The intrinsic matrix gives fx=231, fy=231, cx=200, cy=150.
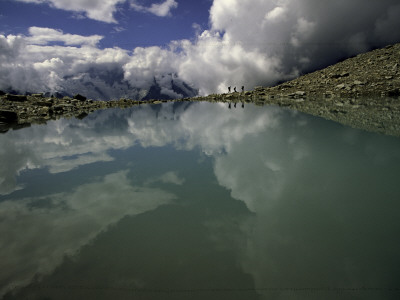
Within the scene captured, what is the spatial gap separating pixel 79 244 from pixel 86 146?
13573 millimetres

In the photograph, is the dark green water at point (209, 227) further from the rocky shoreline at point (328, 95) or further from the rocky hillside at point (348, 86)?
the rocky hillside at point (348, 86)

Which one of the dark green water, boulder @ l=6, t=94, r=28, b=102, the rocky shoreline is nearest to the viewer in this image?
the dark green water

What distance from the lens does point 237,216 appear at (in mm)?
6777

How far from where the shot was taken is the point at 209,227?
6.34 m

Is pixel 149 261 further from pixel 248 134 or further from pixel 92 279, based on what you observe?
pixel 248 134

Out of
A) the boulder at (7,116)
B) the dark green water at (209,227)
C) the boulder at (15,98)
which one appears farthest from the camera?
the boulder at (15,98)

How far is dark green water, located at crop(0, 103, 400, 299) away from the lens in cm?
457

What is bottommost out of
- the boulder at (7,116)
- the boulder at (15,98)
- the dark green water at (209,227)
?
the dark green water at (209,227)

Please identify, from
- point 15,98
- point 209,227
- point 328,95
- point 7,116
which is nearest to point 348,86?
point 328,95

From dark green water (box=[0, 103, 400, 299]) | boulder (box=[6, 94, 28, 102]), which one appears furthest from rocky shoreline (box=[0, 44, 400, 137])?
dark green water (box=[0, 103, 400, 299])

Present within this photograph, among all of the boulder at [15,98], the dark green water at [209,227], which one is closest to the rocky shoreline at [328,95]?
the boulder at [15,98]

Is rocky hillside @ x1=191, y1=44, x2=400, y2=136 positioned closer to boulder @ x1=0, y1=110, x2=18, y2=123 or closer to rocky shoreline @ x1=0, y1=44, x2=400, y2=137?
rocky shoreline @ x1=0, y1=44, x2=400, y2=137

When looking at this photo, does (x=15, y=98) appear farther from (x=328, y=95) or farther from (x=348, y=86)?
(x=348, y=86)

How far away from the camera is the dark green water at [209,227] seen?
4.57 metres
